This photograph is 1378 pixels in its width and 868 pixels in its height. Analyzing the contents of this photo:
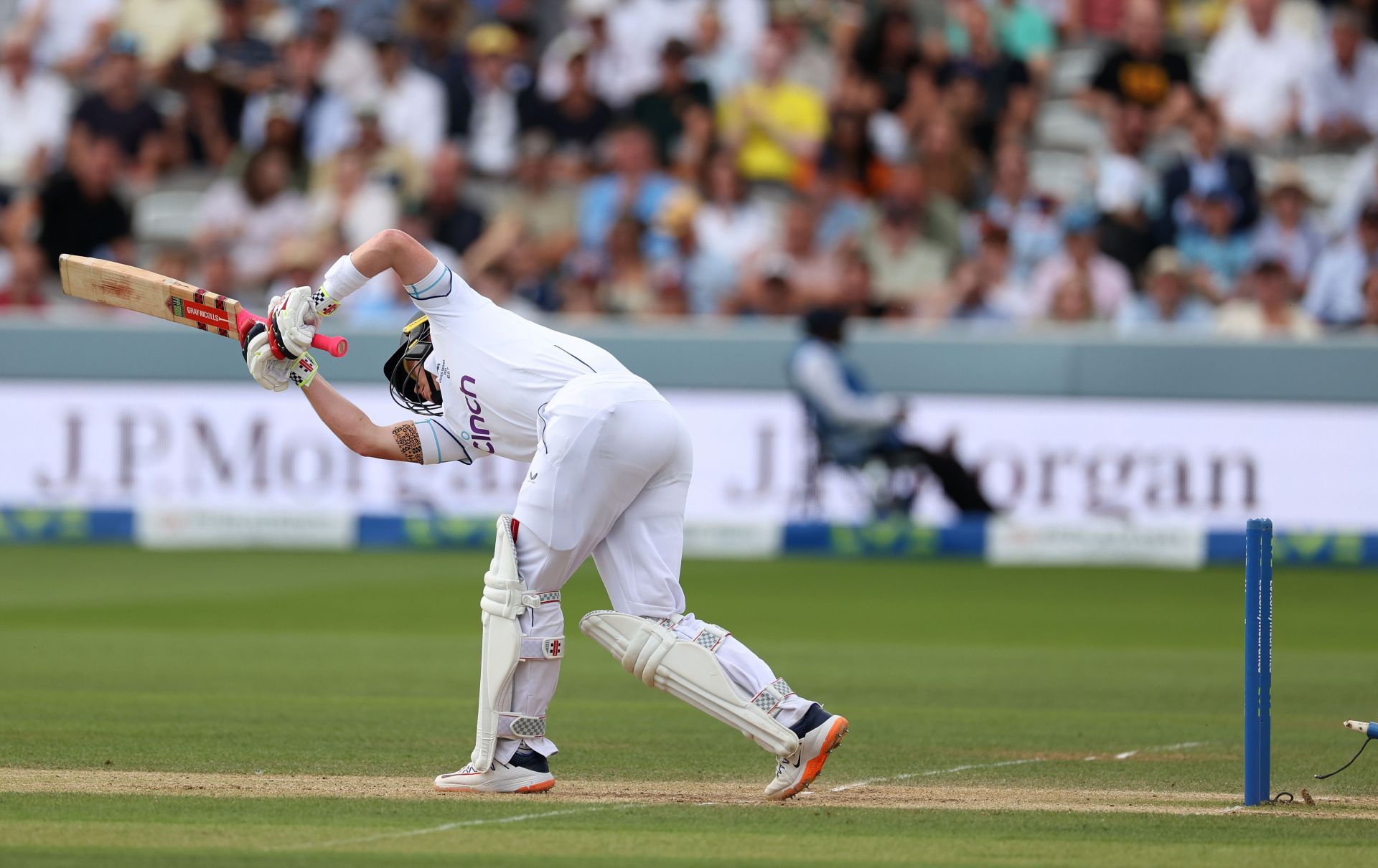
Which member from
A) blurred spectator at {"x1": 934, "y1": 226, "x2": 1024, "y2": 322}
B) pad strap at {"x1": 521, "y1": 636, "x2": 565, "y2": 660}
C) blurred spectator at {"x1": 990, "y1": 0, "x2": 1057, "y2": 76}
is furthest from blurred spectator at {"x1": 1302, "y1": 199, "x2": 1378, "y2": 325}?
pad strap at {"x1": 521, "y1": 636, "x2": 565, "y2": 660}

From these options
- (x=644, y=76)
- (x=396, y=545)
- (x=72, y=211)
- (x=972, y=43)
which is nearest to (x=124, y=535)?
(x=396, y=545)

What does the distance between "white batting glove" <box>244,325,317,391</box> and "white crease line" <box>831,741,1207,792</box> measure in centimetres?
218

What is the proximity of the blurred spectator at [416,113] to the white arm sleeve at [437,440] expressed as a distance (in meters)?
11.3

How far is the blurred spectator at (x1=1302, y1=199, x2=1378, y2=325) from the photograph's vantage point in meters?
14.9

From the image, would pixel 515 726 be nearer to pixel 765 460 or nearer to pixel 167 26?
pixel 765 460

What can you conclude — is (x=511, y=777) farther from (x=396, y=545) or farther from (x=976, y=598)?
(x=396, y=545)

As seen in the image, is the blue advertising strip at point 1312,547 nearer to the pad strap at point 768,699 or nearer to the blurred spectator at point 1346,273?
the blurred spectator at point 1346,273

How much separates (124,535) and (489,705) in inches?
394

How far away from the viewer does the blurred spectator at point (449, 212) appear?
16656mm

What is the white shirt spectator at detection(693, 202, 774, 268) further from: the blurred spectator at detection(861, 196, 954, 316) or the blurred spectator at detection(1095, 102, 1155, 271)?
the blurred spectator at detection(1095, 102, 1155, 271)

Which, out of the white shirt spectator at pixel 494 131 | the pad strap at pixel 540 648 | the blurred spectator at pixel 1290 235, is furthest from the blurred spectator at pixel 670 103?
the pad strap at pixel 540 648

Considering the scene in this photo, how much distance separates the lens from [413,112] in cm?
1773

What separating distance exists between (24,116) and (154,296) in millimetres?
12666

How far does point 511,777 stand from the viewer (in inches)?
246
